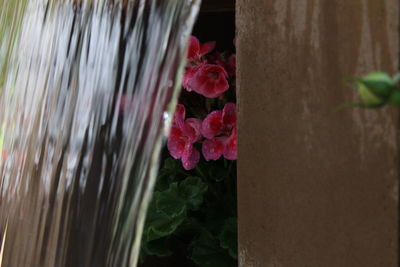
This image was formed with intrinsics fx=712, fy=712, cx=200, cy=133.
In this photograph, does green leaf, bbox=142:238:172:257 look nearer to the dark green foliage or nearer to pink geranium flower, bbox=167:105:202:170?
the dark green foliage

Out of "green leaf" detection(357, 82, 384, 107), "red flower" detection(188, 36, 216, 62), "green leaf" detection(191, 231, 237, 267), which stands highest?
"red flower" detection(188, 36, 216, 62)

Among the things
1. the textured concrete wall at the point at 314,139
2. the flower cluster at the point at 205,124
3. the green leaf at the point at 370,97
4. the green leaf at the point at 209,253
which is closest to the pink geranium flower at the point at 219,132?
the flower cluster at the point at 205,124

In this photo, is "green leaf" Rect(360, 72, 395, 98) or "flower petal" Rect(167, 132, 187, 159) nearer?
"green leaf" Rect(360, 72, 395, 98)

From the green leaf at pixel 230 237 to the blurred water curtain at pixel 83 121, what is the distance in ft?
0.91

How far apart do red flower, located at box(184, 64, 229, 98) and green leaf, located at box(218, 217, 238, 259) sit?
0.97 feet

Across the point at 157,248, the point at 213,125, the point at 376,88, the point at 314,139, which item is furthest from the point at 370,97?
the point at 157,248

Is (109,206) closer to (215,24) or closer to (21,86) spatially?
(21,86)

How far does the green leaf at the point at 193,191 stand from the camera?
66.4 inches

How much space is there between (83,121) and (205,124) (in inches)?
11.0

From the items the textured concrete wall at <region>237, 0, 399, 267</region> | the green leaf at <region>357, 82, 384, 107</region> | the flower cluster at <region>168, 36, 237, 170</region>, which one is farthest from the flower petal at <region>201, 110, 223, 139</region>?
the green leaf at <region>357, 82, 384, 107</region>

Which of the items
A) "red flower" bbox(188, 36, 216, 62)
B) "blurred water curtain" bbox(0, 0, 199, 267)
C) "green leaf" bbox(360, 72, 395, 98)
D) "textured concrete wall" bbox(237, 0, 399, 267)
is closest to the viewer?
"green leaf" bbox(360, 72, 395, 98)

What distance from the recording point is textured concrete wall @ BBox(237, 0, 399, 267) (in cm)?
107

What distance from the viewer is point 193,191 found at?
1698mm

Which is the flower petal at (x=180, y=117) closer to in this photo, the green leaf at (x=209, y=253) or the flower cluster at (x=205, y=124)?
the flower cluster at (x=205, y=124)
